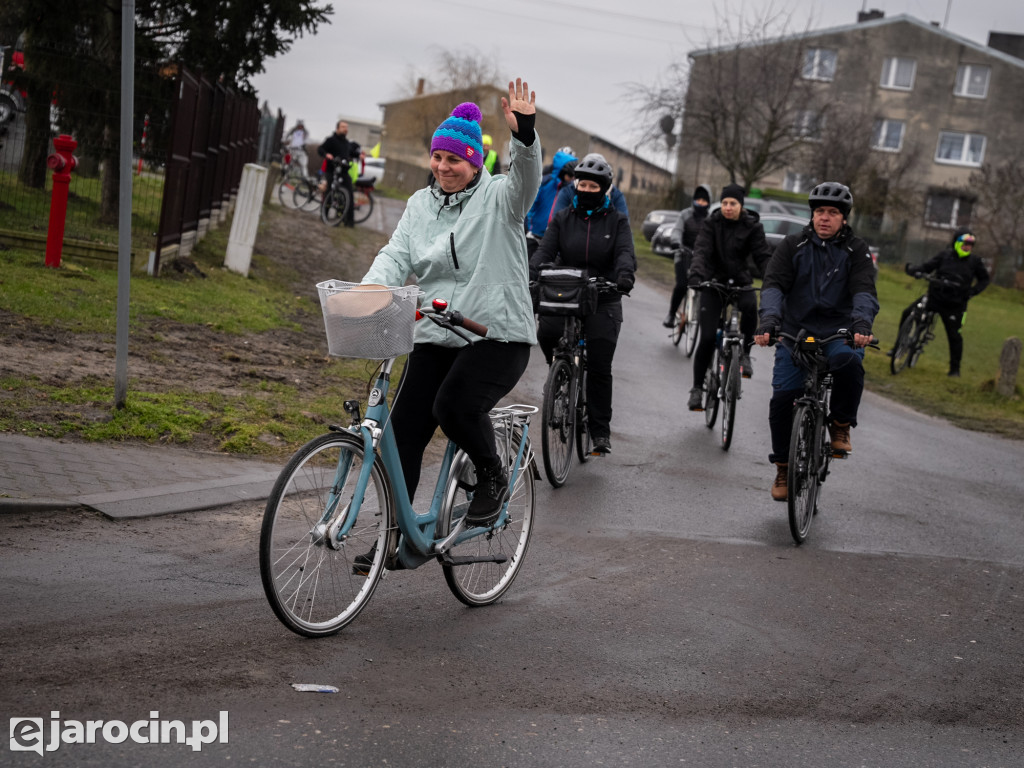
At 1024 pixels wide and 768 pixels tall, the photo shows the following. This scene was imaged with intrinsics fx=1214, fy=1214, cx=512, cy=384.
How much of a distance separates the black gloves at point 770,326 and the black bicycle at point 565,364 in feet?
4.27

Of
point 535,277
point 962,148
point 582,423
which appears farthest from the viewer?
point 962,148

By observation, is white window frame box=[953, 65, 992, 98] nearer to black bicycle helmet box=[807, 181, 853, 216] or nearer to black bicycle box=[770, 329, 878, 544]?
black bicycle helmet box=[807, 181, 853, 216]

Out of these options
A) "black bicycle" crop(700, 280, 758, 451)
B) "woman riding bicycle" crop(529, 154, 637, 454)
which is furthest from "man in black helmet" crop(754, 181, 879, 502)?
"black bicycle" crop(700, 280, 758, 451)

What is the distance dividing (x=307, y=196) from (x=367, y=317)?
2416 centimetres

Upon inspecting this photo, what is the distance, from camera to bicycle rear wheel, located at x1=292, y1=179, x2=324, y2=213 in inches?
1085

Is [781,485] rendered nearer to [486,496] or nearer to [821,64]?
[486,496]

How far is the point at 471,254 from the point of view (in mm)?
4941

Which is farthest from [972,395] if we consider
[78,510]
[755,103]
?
[755,103]

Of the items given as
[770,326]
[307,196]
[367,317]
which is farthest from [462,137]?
[307,196]

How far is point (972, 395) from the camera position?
637 inches

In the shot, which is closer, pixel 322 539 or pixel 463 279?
pixel 322 539

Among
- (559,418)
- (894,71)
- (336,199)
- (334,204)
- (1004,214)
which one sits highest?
(894,71)

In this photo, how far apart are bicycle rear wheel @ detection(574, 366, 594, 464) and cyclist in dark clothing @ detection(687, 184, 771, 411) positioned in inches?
77.3

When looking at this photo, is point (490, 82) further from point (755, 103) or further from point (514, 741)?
point (514, 741)
